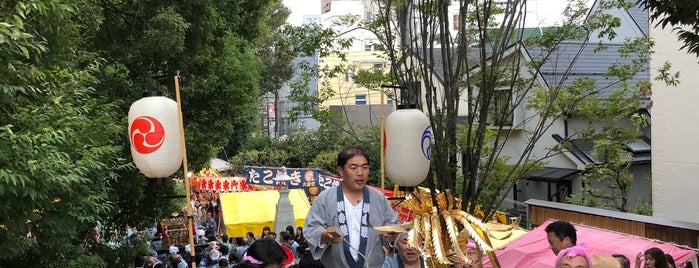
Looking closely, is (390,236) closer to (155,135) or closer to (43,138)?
(43,138)

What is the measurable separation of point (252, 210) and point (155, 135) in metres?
9.36

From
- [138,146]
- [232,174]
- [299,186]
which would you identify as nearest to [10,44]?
[138,146]

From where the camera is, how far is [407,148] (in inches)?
287

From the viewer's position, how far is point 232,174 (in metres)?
30.2

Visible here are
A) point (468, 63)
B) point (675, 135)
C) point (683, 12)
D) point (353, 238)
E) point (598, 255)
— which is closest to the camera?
point (353, 238)

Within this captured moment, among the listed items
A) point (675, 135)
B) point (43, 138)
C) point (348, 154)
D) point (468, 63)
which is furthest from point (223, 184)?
point (348, 154)

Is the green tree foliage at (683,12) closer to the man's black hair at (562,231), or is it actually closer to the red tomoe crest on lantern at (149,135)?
the man's black hair at (562,231)

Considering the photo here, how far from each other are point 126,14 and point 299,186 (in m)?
9.39

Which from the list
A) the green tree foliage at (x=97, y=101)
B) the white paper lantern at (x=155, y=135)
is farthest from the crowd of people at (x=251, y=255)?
the white paper lantern at (x=155, y=135)

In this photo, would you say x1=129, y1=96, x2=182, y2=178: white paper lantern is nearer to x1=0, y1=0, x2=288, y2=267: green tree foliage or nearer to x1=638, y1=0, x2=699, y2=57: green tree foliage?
x1=0, y1=0, x2=288, y2=267: green tree foliage

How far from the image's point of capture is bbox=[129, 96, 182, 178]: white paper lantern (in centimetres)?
689

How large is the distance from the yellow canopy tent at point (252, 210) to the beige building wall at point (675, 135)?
26.0 feet

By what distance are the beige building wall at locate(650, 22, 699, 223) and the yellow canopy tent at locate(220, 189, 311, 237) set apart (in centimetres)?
794

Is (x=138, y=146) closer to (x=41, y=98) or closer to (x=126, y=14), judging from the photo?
(x=41, y=98)
